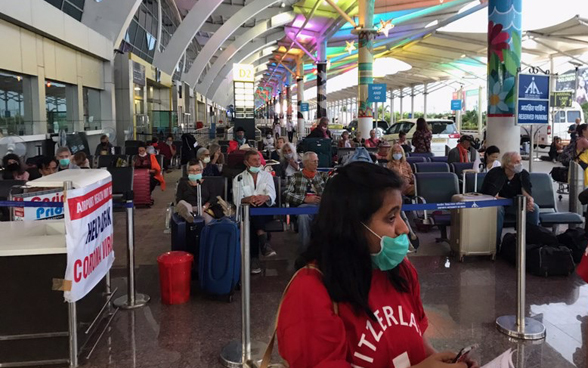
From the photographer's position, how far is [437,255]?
7.38 m

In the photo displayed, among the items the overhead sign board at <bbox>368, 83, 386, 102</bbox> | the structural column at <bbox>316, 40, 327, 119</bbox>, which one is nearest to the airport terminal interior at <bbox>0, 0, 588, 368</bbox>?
the overhead sign board at <bbox>368, 83, 386, 102</bbox>

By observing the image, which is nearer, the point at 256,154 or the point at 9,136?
the point at 256,154

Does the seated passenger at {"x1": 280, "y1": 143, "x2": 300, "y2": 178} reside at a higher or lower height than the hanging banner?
higher

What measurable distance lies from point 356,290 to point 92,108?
20648 mm

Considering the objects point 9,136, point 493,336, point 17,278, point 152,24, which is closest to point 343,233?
point 17,278

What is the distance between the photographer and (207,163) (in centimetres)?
1012

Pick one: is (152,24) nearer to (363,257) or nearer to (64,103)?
(64,103)

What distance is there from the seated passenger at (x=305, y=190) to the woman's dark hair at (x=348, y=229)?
522cm

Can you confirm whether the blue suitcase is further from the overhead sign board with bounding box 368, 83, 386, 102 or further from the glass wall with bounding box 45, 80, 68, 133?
the overhead sign board with bounding box 368, 83, 386, 102

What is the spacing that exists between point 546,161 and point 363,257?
2339 cm

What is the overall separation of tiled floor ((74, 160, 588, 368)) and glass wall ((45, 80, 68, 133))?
998 cm

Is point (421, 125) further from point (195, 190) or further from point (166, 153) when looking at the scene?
point (166, 153)

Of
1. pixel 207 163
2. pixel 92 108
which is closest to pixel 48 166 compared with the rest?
pixel 207 163

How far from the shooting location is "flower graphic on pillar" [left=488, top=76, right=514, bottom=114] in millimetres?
11562
